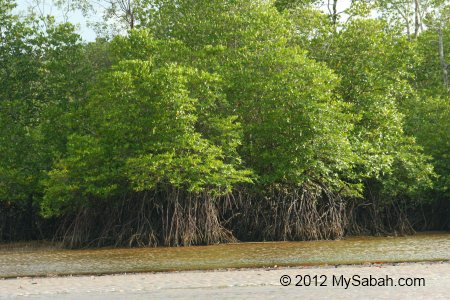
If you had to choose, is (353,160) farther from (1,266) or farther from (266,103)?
(1,266)

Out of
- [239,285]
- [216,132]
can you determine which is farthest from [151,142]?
[239,285]

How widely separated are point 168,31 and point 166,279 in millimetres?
18781

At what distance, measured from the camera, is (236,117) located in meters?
26.6

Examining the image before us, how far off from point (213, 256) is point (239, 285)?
6609 millimetres

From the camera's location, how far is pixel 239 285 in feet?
44.7
